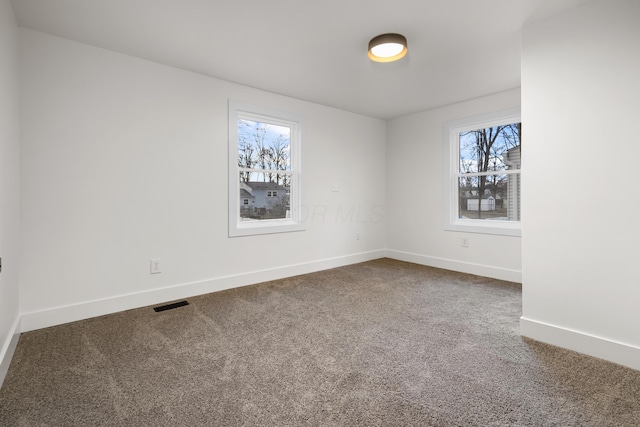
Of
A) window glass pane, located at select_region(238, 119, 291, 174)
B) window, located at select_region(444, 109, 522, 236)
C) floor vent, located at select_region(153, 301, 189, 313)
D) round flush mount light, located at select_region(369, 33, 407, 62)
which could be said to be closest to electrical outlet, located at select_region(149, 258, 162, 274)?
floor vent, located at select_region(153, 301, 189, 313)

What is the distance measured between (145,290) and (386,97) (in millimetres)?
3547

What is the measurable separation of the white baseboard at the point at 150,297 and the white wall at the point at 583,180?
2.57m

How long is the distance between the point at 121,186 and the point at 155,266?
808 millimetres

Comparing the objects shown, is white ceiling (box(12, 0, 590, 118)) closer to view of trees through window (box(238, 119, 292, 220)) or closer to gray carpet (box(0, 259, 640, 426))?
view of trees through window (box(238, 119, 292, 220))

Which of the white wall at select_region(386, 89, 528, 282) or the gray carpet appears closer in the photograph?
the gray carpet

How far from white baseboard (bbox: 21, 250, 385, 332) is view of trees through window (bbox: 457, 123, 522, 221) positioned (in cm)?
222

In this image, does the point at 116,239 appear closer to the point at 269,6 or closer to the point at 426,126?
the point at 269,6

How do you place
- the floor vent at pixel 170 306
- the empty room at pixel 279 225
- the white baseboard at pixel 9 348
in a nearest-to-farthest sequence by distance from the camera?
the empty room at pixel 279 225
the white baseboard at pixel 9 348
the floor vent at pixel 170 306

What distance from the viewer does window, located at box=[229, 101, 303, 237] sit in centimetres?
352

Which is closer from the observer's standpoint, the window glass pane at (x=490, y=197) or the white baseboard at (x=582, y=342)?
the white baseboard at (x=582, y=342)

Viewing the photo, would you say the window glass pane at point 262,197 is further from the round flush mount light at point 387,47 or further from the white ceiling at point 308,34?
the round flush mount light at point 387,47

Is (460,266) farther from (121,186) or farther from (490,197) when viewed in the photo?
(121,186)

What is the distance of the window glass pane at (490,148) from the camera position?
3941 mm

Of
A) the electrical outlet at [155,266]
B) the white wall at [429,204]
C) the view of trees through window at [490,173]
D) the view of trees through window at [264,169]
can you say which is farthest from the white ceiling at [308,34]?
the electrical outlet at [155,266]
